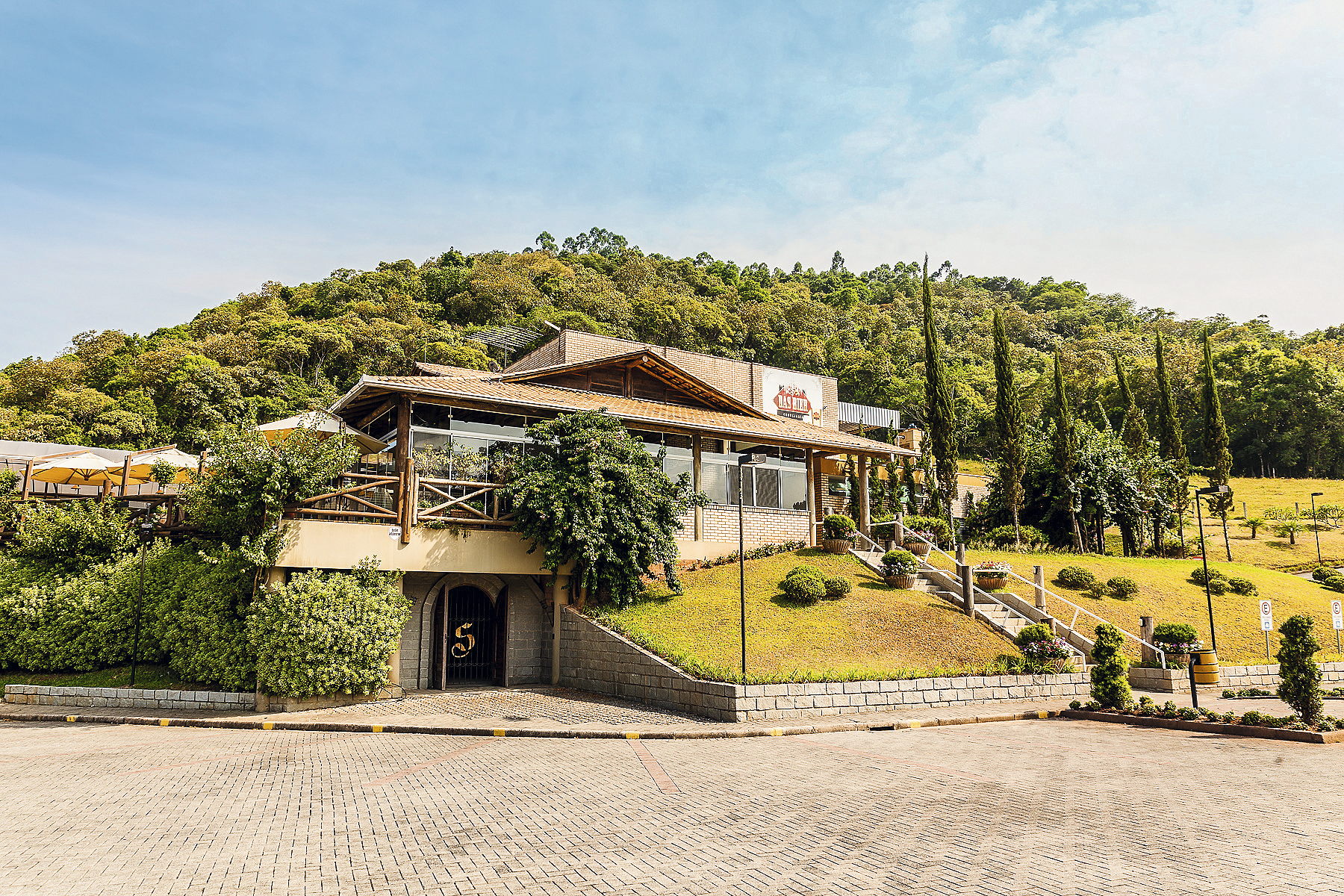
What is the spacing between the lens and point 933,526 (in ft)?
101

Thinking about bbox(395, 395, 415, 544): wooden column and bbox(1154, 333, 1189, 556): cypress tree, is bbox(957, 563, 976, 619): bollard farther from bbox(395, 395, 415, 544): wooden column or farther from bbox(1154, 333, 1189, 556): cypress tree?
bbox(1154, 333, 1189, 556): cypress tree

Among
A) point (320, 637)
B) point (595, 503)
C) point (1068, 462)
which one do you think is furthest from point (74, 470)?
point (1068, 462)

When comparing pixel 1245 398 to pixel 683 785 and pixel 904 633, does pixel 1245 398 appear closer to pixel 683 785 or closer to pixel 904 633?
pixel 904 633

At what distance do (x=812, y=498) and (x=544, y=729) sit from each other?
47.3 ft

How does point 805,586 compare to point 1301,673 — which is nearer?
point 1301,673

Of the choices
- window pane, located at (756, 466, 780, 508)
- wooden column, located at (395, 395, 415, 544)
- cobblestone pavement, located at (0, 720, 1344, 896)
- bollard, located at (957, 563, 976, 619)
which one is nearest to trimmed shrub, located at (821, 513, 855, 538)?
window pane, located at (756, 466, 780, 508)

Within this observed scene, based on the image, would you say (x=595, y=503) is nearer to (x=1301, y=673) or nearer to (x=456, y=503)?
(x=456, y=503)

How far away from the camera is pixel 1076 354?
85.7 m

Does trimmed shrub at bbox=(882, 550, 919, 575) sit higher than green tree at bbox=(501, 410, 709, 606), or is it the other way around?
green tree at bbox=(501, 410, 709, 606)

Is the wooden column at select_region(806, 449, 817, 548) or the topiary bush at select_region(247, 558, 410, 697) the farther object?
the wooden column at select_region(806, 449, 817, 548)

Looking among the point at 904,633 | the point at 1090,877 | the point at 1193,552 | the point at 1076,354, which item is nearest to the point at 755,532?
the point at 904,633

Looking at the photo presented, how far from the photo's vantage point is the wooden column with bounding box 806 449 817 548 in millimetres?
26234

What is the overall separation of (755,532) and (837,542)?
2.52m

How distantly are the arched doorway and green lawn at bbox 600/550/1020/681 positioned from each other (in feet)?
10.6
